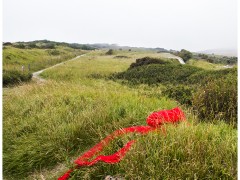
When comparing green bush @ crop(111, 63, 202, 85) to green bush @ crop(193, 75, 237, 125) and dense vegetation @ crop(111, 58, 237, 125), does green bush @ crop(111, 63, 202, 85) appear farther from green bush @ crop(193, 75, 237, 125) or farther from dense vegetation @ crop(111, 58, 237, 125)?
green bush @ crop(193, 75, 237, 125)

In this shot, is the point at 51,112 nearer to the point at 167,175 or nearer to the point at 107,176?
the point at 107,176

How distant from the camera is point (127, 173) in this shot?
359cm

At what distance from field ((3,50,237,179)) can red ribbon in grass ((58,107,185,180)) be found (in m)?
0.10

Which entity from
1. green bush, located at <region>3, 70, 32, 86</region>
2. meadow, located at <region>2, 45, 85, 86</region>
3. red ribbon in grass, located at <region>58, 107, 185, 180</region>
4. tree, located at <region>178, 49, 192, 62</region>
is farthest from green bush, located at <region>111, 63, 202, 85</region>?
tree, located at <region>178, 49, 192, 62</region>

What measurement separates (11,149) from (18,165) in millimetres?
719

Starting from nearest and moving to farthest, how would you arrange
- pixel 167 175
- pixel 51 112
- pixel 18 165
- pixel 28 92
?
1. pixel 167 175
2. pixel 18 165
3. pixel 51 112
4. pixel 28 92

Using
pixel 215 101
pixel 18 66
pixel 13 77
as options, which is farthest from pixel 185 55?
pixel 215 101

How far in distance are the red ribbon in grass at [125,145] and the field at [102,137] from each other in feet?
0.33

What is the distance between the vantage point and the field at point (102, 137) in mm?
3553

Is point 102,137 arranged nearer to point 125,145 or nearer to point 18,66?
point 125,145

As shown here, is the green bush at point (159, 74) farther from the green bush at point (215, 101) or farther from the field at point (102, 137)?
the green bush at point (215, 101)

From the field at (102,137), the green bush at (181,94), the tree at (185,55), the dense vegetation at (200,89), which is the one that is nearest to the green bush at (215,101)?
the dense vegetation at (200,89)

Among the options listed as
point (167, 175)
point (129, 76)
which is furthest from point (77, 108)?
point (129, 76)

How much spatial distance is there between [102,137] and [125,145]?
126 centimetres
